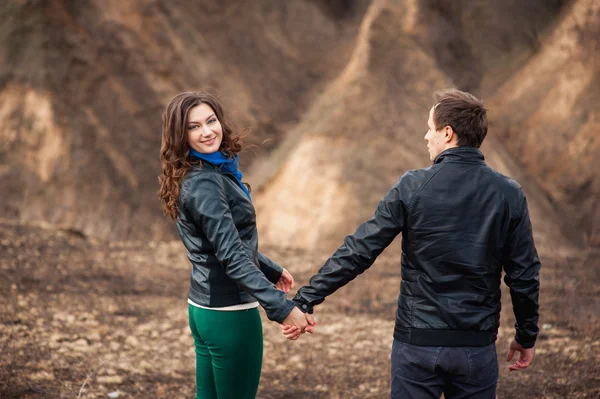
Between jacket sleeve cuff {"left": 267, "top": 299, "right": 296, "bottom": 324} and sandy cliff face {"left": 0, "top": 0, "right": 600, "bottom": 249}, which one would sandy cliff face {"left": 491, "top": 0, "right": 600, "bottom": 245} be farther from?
jacket sleeve cuff {"left": 267, "top": 299, "right": 296, "bottom": 324}

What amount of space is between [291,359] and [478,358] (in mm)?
2544

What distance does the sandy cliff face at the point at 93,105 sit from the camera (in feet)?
27.8

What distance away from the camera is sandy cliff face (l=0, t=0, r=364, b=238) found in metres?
8.46

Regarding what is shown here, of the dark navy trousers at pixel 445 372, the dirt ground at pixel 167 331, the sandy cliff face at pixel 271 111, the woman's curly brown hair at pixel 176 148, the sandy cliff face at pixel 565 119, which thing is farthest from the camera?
the sandy cliff face at pixel 565 119

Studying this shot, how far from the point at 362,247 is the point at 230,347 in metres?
0.66

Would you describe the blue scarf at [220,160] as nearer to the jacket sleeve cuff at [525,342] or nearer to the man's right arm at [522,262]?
the man's right arm at [522,262]

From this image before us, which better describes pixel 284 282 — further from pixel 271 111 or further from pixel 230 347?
pixel 271 111

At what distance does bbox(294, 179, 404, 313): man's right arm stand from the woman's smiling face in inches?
26.9

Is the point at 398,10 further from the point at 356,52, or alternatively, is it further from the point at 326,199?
the point at 326,199

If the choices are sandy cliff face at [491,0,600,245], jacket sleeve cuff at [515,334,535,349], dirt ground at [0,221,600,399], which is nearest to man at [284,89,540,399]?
jacket sleeve cuff at [515,334,535,349]

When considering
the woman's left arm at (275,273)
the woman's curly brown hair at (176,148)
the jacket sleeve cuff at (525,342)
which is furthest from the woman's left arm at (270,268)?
the jacket sleeve cuff at (525,342)

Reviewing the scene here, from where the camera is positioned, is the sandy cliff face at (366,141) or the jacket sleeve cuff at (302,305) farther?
the sandy cliff face at (366,141)

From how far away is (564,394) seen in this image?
4.10 meters

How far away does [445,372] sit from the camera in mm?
2510
